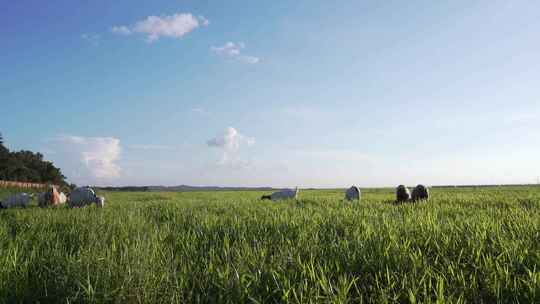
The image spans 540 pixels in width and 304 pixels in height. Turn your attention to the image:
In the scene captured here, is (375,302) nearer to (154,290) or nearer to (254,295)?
(254,295)

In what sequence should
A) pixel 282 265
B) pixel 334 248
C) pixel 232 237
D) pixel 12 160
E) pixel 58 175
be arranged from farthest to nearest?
pixel 58 175 < pixel 12 160 < pixel 232 237 < pixel 334 248 < pixel 282 265

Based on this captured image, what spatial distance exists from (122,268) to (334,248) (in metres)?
1.98

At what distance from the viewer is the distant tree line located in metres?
59.3

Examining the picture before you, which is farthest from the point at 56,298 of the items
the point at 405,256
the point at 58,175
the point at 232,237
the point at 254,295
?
the point at 58,175

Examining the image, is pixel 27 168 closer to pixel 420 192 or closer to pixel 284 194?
pixel 284 194

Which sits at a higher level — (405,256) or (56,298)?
(405,256)

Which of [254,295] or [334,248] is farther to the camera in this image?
[334,248]

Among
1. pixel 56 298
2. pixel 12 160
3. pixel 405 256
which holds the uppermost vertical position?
pixel 12 160

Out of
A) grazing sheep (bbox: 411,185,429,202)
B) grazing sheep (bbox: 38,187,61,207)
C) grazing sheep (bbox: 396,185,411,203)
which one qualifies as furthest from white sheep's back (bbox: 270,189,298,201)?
grazing sheep (bbox: 38,187,61,207)

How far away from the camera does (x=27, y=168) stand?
62719 mm

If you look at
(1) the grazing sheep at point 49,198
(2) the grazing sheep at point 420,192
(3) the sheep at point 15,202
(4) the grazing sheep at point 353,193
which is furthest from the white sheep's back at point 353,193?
(3) the sheep at point 15,202

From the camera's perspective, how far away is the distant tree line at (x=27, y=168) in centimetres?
5931

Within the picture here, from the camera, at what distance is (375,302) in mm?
2477

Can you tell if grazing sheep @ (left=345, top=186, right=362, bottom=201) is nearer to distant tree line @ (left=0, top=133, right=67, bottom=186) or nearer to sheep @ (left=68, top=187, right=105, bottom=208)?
sheep @ (left=68, top=187, right=105, bottom=208)
